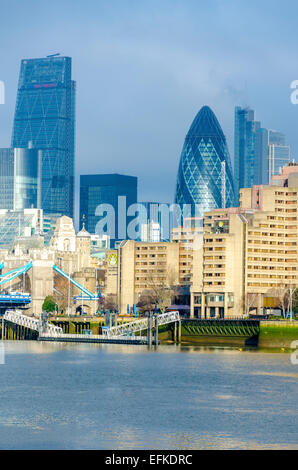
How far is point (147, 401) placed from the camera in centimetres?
8050

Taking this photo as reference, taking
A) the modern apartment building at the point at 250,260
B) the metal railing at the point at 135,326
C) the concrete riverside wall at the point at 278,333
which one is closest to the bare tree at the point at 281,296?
the modern apartment building at the point at 250,260

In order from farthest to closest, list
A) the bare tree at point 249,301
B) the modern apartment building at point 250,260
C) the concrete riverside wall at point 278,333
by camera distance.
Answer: the modern apartment building at point 250,260 < the bare tree at point 249,301 < the concrete riverside wall at point 278,333

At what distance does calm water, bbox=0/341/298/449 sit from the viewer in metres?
63.9

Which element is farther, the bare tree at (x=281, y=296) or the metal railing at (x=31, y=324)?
the bare tree at (x=281, y=296)

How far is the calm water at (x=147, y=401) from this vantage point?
2515 inches

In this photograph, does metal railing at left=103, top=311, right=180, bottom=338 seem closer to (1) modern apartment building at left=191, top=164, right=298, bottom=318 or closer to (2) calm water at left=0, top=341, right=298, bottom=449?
(1) modern apartment building at left=191, top=164, right=298, bottom=318

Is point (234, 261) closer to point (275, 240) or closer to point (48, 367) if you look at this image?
point (275, 240)

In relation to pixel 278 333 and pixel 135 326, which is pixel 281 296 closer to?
pixel 135 326

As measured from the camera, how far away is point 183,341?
157500 millimetres

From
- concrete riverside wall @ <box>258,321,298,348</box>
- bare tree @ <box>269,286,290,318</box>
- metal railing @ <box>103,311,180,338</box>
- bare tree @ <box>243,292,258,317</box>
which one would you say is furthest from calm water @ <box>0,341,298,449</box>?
bare tree @ <box>243,292,258,317</box>

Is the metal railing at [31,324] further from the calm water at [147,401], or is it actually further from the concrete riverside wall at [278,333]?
the calm water at [147,401]

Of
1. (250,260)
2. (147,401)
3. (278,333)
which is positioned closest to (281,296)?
(250,260)
